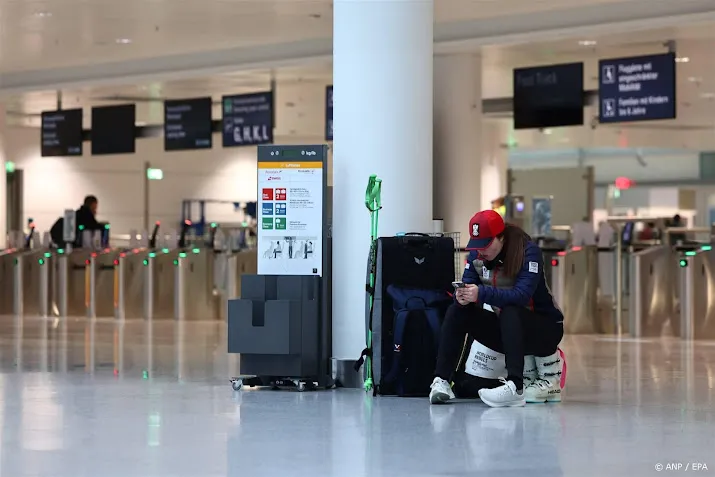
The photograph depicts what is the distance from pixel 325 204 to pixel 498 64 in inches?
359

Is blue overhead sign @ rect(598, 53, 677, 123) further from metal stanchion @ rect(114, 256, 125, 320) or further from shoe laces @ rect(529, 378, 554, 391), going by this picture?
shoe laces @ rect(529, 378, 554, 391)

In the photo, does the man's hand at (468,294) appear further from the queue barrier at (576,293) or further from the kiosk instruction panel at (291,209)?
the queue barrier at (576,293)

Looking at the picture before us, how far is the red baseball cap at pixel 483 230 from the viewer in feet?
21.5

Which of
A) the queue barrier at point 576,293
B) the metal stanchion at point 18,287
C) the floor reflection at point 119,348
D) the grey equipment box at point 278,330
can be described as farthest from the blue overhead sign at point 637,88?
the metal stanchion at point 18,287

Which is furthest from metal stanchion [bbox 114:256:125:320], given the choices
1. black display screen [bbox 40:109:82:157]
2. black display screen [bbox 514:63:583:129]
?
black display screen [bbox 514:63:583:129]

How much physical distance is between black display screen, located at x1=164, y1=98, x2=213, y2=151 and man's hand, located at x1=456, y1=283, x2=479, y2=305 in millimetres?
11853

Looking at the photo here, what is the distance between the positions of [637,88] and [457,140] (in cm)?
216

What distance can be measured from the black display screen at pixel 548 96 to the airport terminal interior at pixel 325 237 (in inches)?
1.1

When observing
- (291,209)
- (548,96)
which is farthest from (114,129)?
(291,209)

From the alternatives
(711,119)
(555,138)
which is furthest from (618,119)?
(555,138)

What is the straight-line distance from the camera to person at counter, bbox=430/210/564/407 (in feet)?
21.4

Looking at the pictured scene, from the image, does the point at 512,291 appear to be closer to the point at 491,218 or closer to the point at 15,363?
the point at 491,218

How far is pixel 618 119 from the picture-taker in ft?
48.1

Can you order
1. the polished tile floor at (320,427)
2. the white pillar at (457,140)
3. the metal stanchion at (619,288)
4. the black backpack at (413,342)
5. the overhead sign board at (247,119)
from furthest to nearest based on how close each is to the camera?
the overhead sign board at (247,119), the metal stanchion at (619,288), the white pillar at (457,140), the black backpack at (413,342), the polished tile floor at (320,427)
